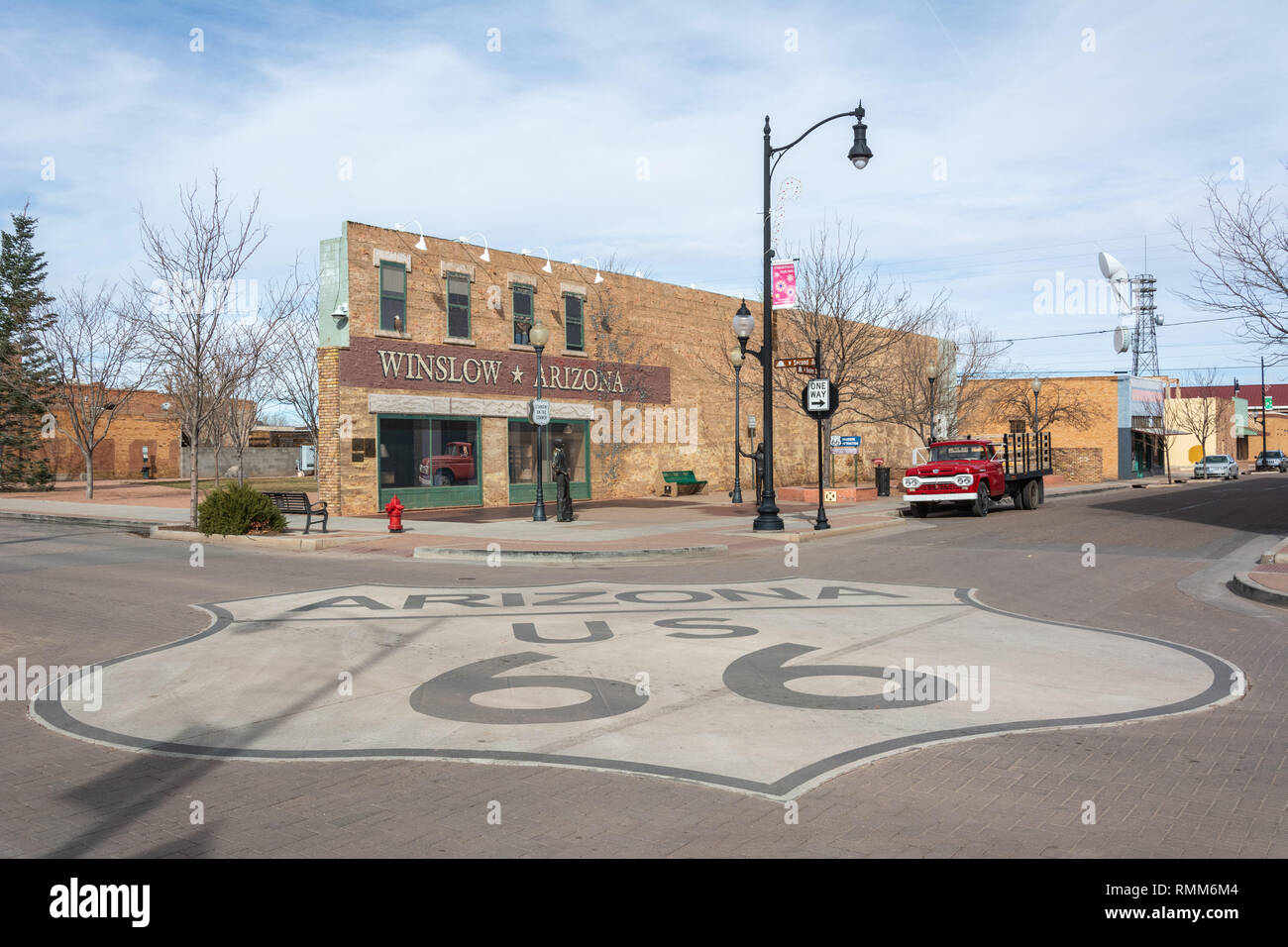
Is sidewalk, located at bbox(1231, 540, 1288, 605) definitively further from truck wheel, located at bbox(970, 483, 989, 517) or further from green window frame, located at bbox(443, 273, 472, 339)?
green window frame, located at bbox(443, 273, 472, 339)

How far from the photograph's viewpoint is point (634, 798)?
5.09 meters

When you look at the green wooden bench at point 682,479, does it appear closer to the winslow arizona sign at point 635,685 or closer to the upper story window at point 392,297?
the upper story window at point 392,297

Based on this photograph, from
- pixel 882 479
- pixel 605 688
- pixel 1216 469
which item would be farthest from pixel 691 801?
pixel 1216 469

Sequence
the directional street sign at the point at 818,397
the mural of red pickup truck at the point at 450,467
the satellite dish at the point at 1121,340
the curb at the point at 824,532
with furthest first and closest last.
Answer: the satellite dish at the point at 1121,340 < the mural of red pickup truck at the point at 450,467 < the directional street sign at the point at 818,397 < the curb at the point at 824,532

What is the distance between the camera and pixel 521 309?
31141 millimetres

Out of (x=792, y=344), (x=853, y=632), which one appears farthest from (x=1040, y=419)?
(x=853, y=632)

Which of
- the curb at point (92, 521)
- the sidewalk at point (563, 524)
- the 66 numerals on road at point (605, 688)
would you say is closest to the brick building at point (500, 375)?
the sidewalk at point (563, 524)

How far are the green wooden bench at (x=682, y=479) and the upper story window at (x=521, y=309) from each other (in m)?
7.78

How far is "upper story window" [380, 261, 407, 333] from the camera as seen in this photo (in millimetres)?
26922

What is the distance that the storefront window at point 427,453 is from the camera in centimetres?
2725

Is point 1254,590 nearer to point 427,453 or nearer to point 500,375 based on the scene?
point 427,453

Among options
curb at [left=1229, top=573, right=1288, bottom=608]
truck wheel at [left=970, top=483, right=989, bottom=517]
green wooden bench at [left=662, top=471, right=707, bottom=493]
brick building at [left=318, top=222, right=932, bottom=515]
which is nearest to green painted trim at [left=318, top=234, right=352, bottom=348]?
brick building at [left=318, top=222, right=932, bottom=515]
